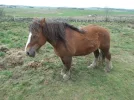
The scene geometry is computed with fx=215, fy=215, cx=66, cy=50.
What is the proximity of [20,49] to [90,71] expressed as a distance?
3177mm

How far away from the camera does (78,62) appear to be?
7145 mm

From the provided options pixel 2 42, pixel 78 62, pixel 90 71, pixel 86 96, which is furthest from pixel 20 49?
pixel 86 96

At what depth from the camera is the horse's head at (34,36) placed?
486 cm

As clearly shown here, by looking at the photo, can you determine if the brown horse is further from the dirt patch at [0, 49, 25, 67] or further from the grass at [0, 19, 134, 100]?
the dirt patch at [0, 49, 25, 67]

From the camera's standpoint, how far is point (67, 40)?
18.0ft

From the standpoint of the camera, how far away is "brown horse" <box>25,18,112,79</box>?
194 inches

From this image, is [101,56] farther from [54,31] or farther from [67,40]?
[54,31]

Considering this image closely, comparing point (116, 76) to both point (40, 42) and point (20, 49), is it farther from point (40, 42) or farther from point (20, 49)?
point (20, 49)

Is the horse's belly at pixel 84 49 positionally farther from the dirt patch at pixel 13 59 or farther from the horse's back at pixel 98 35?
the dirt patch at pixel 13 59

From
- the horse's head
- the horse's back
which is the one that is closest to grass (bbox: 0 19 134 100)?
the horse's back

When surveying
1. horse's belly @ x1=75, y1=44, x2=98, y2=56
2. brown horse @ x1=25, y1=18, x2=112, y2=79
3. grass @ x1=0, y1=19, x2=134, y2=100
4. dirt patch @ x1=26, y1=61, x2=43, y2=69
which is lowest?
grass @ x1=0, y1=19, x2=134, y2=100

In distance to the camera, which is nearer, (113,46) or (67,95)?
(67,95)

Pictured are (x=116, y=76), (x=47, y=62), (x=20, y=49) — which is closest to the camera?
(x=116, y=76)

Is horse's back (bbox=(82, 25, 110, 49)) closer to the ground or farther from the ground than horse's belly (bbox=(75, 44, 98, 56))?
farther from the ground
